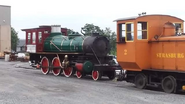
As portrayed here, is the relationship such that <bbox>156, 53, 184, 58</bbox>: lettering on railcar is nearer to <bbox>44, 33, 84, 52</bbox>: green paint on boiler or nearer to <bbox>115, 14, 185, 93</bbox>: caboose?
<bbox>115, 14, 185, 93</bbox>: caboose

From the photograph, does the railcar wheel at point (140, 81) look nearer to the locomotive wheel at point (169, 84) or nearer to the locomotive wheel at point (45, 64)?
the locomotive wheel at point (169, 84)

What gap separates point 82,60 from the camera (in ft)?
70.5

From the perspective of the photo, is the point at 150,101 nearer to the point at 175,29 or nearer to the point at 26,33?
the point at 175,29

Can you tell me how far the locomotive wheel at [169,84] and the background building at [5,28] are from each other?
47.2 m

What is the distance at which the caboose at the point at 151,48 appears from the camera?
47.6 feet

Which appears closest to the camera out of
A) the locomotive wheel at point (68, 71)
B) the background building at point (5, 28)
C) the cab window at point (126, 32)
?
the cab window at point (126, 32)

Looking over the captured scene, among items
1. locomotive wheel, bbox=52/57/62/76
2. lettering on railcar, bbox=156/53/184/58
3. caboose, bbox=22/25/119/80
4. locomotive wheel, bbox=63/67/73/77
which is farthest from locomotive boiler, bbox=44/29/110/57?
lettering on railcar, bbox=156/53/184/58

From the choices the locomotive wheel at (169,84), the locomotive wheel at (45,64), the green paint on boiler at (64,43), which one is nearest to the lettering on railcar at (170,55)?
the locomotive wheel at (169,84)

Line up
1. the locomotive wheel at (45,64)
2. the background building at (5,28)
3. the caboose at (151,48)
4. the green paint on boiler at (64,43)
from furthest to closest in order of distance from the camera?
1. the background building at (5,28)
2. the locomotive wheel at (45,64)
3. the green paint on boiler at (64,43)
4. the caboose at (151,48)

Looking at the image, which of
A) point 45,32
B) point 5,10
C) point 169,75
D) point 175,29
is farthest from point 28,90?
point 5,10

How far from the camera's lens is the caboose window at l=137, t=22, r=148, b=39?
15.3 meters

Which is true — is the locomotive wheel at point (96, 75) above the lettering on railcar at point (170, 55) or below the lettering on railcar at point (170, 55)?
below

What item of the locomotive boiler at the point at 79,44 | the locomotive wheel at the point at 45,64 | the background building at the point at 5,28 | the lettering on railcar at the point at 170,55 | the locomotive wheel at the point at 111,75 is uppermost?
the background building at the point at 5,28

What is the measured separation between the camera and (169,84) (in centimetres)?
1431
